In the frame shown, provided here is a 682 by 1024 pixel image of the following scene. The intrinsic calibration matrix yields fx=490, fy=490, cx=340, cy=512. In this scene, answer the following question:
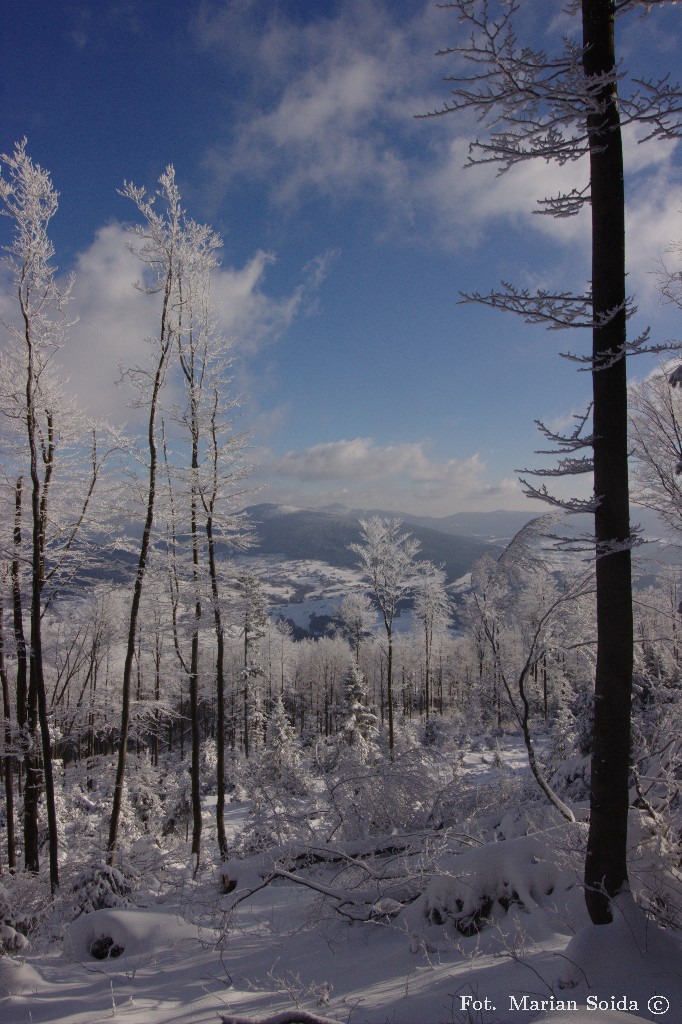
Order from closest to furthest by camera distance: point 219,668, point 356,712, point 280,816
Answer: point 280,816 → point 219,668 → point 356,712

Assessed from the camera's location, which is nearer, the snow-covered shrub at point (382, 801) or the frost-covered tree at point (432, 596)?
the snow-covered shrub at point (382, 801)

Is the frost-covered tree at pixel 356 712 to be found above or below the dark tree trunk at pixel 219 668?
below

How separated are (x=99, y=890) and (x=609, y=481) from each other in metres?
7.88

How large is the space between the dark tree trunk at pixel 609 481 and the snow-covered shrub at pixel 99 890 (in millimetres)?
5976

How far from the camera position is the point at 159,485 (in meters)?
10.5

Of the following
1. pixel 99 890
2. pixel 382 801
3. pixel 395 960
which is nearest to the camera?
pixel 395 960

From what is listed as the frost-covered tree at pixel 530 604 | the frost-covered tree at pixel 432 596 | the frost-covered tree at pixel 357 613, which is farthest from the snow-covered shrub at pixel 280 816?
the frost-covered tree at pixel 357 613

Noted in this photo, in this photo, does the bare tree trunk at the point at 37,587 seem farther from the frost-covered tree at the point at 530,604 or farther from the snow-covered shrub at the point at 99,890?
the frost-covered tree at the point at 530,604

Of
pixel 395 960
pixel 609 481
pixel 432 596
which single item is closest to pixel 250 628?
pixel 432 596

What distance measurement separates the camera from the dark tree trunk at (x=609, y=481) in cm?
368

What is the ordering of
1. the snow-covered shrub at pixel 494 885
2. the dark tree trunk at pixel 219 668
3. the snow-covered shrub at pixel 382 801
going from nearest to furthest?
the snow-covered shrub at pixel 494 885, the snow-covered shrub at pixel 382 801, the dark tree trunk at pixel 219 668

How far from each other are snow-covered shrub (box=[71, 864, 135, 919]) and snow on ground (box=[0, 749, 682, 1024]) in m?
1.08

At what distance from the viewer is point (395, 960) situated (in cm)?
416

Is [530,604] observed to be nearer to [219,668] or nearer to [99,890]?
[99,890]
